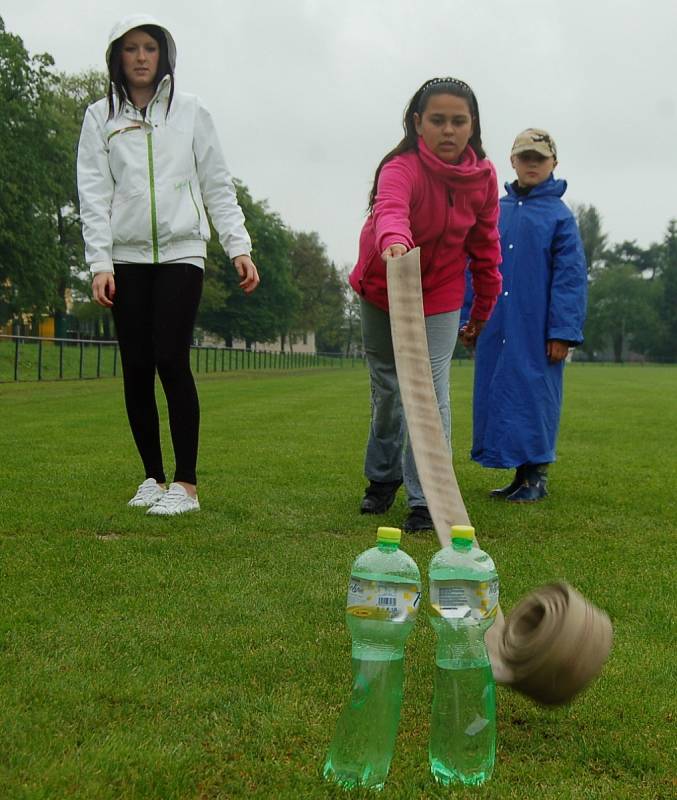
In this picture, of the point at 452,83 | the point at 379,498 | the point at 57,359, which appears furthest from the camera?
the point at 57,359

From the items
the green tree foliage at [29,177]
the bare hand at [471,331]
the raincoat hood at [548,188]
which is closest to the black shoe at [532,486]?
the bare hand at [471,331]

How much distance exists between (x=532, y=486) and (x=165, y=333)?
2.66 m

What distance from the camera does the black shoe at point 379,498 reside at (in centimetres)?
526

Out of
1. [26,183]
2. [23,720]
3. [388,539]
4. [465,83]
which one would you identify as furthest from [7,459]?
[26,183]

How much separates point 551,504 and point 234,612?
306 cm

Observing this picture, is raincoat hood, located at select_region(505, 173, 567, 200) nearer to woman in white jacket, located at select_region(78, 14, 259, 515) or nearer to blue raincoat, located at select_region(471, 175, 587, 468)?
blue raincoat, located at select_region(471, 175, 587, 468)

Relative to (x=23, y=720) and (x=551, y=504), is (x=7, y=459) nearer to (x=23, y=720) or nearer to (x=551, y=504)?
(x=551, y=504)

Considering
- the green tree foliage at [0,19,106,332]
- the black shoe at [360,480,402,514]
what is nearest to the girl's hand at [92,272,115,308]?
the black shoe at [360,480,402,514]

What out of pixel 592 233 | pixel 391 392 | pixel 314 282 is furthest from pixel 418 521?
pixel 592 233

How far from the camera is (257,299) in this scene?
61.2 meters

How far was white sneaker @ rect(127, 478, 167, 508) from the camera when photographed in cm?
512

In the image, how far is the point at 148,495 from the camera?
5.19 meters

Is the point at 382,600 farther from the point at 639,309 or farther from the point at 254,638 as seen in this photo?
the point at 639,309

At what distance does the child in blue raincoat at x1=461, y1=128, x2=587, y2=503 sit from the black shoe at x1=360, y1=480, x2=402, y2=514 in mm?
945
